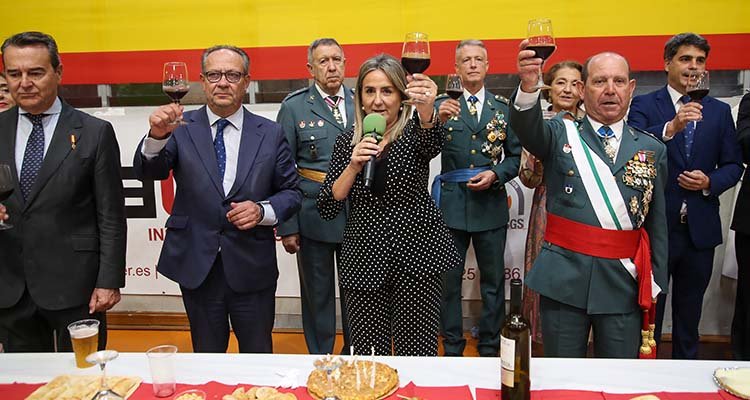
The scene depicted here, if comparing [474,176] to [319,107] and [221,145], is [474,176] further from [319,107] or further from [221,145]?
[221,145]

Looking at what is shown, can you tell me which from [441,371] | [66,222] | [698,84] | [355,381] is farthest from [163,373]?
[698,84]

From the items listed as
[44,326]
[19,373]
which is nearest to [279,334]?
[44,326]

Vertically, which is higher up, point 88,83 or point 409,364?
point 88,83

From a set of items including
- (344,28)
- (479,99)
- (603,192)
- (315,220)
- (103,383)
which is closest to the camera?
(103,383)

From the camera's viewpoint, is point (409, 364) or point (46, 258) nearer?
point (409, 364)

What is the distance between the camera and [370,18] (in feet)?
13.8

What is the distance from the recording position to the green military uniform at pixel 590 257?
85.7 inches

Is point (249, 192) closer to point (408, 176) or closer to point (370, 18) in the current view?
point (408, 176)

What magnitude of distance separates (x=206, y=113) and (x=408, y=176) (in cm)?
96

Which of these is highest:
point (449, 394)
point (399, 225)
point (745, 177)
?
point (745, 177)

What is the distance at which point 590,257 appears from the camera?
2.19 m

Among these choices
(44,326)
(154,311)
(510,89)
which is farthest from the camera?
(154,311)

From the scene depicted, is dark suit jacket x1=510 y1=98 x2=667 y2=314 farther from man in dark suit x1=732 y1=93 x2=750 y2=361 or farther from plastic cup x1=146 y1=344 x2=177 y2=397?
plastic cup x1=146 y1=344 x2=177 y2=397

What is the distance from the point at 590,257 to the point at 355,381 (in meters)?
1.07
